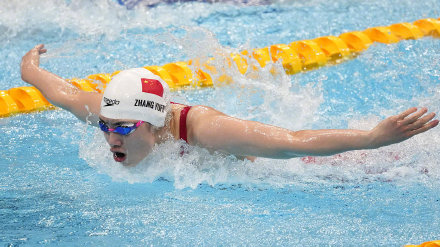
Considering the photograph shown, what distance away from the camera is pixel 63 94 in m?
3.25

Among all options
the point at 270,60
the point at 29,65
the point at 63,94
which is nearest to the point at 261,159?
the point at 63,94

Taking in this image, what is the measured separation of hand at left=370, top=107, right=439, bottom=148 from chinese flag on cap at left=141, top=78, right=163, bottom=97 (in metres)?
1.09

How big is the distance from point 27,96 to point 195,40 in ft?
4.29

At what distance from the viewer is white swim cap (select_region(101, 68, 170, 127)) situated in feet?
9.15

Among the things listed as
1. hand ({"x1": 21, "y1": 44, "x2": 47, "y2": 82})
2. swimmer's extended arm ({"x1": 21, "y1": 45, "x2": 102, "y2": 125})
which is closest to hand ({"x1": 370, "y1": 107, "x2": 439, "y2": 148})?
swimmer's extended arm ({"x1": 21, "y1": 45, "x2": 102, "y2": 125})

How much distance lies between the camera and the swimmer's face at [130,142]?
2.79 metres

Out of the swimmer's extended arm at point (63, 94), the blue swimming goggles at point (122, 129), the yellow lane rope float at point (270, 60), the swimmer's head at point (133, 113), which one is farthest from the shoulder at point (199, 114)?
the yellow lane rope float at point (270, 60)

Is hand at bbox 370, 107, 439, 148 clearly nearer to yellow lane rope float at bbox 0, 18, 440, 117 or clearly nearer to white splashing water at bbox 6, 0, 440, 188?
white splashing water at bbox 6, 0, 440, 188

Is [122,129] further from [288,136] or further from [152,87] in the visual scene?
[288,136]

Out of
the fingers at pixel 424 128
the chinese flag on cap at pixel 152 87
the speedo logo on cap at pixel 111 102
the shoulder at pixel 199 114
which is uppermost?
the fingers at pixel 424 128

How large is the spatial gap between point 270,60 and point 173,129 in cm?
227

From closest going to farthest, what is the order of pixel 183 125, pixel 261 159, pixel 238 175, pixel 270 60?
pixel 183 125 → pixel 238 175 → pixel 261 159 → pixel 270 60

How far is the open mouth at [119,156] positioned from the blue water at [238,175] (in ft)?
0.54

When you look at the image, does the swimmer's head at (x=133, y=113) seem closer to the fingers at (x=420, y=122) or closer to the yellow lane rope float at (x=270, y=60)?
the fingers at (x=420, y=122)
